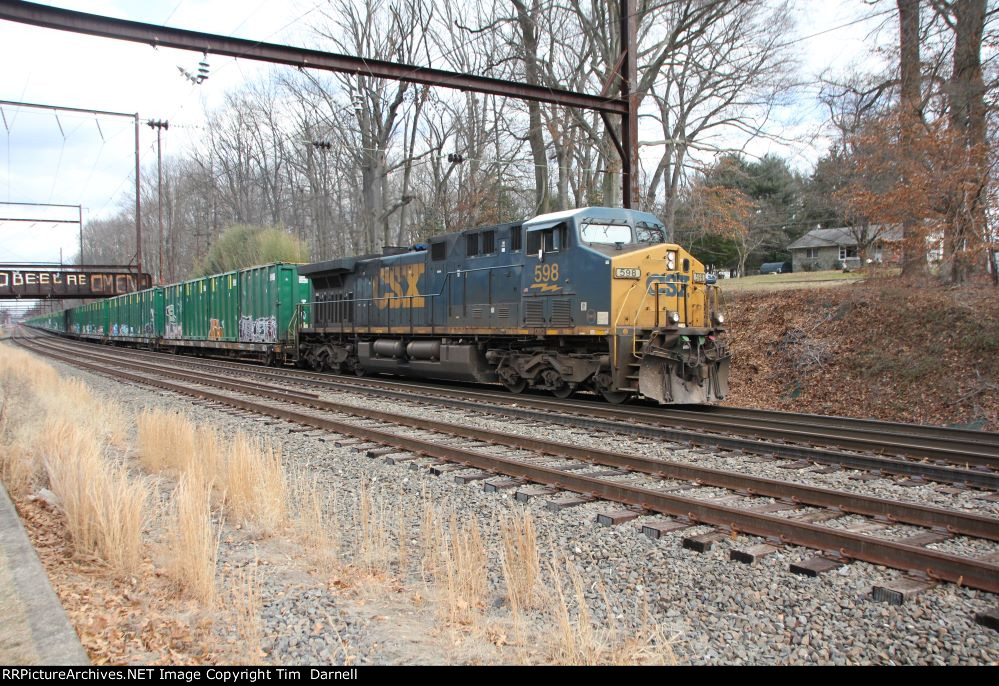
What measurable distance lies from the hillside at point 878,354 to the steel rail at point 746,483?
740 cm

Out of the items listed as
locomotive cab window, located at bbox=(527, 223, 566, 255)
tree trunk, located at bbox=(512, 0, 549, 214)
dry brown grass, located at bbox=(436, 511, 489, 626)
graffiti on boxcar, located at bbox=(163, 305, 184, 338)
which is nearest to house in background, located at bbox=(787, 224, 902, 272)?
tree trunk, located at bbox=(512, 0, 549, 214)

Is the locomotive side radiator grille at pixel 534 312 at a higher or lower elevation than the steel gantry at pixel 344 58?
lower

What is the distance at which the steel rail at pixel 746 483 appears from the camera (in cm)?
520

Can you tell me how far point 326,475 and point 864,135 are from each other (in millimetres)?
13592

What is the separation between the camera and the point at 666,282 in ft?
40.5

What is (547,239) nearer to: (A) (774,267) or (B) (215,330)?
(B) (215,330)

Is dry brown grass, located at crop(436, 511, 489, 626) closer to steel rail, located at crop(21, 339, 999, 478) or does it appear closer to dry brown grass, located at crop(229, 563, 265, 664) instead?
dry brown grass, located at crop(229, 563, 265, 664)

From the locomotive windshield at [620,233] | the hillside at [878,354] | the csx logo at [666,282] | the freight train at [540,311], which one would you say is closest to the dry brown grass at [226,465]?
the freight train at [540,311]

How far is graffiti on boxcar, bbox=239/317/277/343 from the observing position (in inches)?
924

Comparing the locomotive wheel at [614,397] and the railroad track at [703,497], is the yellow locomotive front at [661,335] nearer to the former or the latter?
the locomotive wheel at [614,397]

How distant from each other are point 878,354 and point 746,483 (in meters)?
9.25

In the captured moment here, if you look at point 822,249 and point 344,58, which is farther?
point 822,249

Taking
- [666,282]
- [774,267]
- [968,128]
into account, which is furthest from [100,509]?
[774,267]

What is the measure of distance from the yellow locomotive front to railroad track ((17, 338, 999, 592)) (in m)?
3.74
